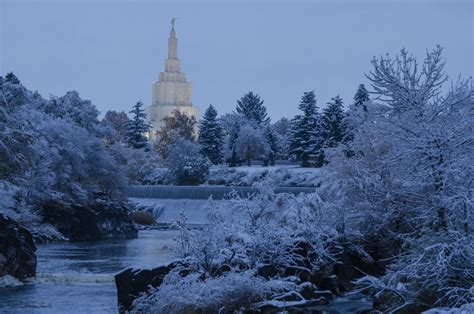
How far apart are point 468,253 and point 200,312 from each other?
18.1ft

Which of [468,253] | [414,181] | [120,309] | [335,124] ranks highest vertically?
[335,124]

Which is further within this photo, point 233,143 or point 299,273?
point 233,143

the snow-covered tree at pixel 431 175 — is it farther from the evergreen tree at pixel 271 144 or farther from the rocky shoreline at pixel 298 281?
the evergreen tree at pixel 271 144

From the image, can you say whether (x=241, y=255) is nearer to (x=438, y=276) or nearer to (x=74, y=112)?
(x=438, y=276)

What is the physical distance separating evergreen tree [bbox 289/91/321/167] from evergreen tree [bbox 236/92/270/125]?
79.5 feet

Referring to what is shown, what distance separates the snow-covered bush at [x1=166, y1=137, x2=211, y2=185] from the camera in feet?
244

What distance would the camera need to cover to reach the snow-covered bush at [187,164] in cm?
7444

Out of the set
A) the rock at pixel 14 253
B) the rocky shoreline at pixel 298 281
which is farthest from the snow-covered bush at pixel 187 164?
the rocky shoreline at pixel 298 281

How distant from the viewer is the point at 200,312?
1516 cm

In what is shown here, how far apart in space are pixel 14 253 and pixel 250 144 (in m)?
57.8

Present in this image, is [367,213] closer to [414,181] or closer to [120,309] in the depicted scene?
[414,181]

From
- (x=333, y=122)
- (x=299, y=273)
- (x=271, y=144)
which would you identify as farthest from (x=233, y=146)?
(x=299, y=273)

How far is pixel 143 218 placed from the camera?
61.6 m

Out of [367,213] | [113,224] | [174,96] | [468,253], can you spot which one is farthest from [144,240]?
[174,96]
